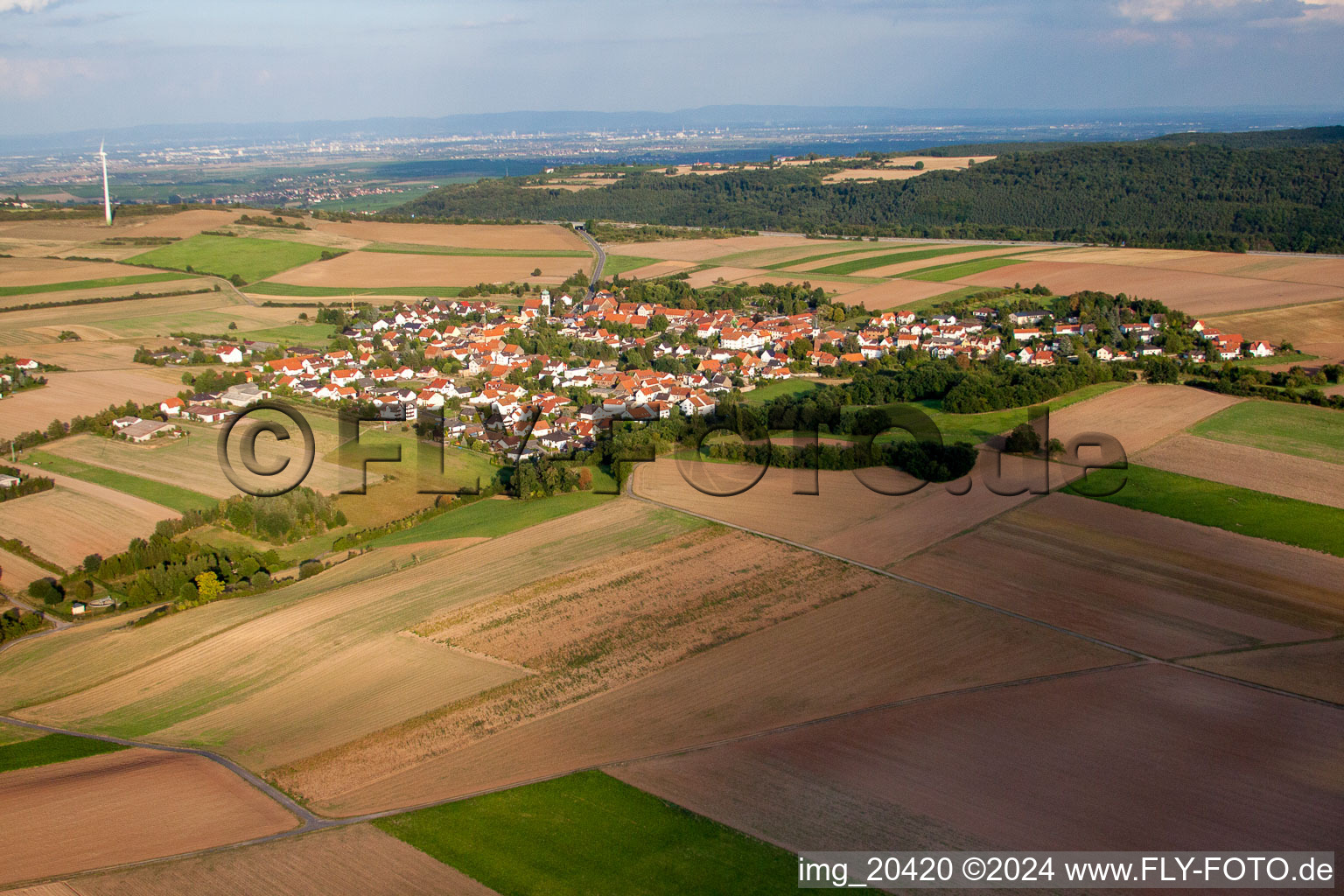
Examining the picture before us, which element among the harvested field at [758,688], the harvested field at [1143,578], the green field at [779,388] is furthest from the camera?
the green field at [779,388]

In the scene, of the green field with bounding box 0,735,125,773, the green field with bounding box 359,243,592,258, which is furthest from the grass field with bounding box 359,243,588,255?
the green field with bounding box 0,735,125,773

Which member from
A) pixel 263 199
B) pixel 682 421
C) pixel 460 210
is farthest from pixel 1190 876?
pixel 263 199

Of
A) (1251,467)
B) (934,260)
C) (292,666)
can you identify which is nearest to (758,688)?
(292,666)

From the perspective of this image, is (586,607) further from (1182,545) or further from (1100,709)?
(1182,545)

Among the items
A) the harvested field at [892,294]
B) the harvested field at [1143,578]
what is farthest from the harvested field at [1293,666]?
the harvested field at [892,294]

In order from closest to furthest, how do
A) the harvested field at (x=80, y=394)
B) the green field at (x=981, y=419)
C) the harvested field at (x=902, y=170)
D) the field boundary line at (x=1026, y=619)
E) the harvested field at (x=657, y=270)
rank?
1. the field boundary line at (x=1026, y=619)
2. the green field at (x=981, y=419)
3. the harvested field at (x=80, y=394)
4. the harvested field at (x=657, y=270)
5. the harvested field at (x=902, y=170)

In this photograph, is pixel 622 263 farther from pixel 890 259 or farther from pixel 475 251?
pixel 890 259

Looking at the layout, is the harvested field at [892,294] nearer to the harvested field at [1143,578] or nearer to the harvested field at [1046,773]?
the harvested field at [1143,578]
